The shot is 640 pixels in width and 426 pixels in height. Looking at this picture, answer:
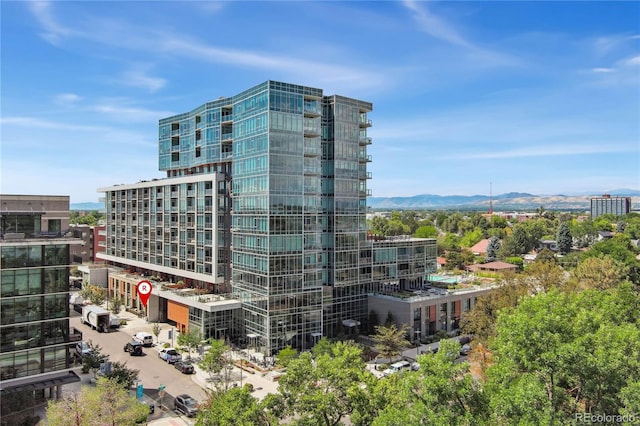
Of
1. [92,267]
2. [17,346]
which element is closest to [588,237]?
[92,267]

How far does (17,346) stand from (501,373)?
32.0 m

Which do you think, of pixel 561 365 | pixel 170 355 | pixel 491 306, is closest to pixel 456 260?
pixel 491 306

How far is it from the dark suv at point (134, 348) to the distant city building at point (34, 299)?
529 inches

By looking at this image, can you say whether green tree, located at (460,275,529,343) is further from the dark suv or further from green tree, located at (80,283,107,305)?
green tree, located at (80,283,107,305)

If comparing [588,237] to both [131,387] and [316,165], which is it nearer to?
[316,165]

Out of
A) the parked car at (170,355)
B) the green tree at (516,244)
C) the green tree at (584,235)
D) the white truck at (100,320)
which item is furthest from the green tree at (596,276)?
the green tree at (584,235)

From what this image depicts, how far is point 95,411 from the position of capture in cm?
2470

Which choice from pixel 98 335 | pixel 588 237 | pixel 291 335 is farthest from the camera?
pixel 588 237

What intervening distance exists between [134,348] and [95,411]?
24.8 m

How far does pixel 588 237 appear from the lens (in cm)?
14788

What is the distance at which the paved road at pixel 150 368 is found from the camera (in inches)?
1527

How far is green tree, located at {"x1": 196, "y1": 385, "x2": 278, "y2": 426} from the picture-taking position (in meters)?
20.4

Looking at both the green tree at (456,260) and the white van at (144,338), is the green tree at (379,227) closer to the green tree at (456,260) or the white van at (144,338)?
the green tree at (456,260)

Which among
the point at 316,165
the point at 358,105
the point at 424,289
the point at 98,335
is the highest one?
the point at 358,105
